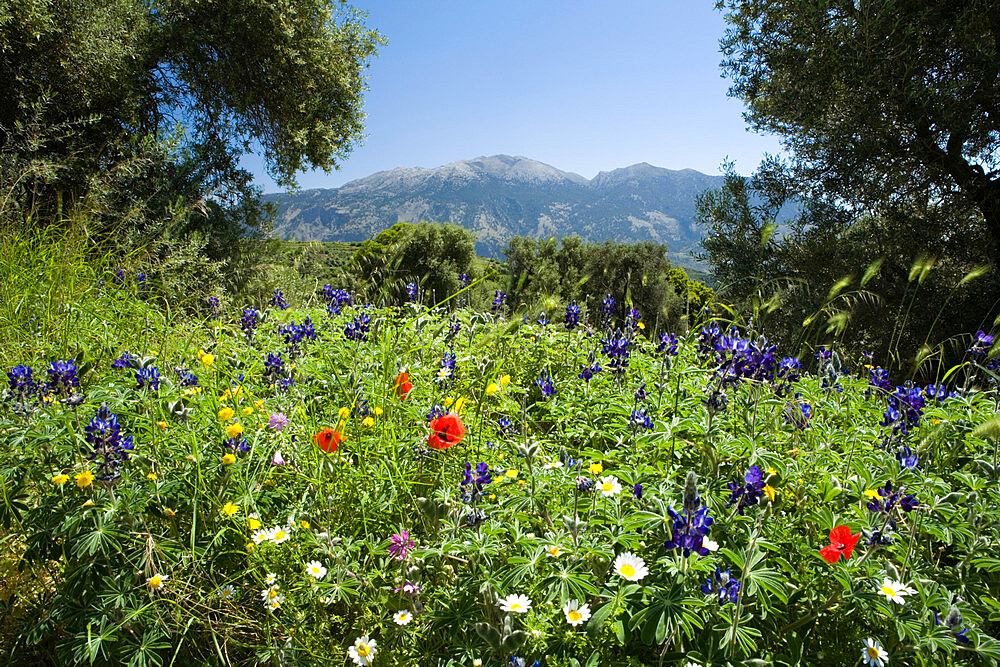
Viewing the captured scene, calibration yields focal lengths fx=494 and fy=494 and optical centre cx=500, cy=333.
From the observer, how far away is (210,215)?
29.2ft

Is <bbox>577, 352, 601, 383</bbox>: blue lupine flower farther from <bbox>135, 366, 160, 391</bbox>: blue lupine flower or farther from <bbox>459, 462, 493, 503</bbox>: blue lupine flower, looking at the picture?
<bbox>135, 366, 160, 391</bbox>: blue lupine flower

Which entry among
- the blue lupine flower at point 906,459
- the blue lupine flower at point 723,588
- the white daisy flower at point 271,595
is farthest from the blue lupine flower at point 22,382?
the blue lupine flower at point 906,459

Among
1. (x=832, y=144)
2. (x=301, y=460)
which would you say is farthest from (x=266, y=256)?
(x=832, y=144)

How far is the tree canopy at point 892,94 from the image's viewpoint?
21.7 ft

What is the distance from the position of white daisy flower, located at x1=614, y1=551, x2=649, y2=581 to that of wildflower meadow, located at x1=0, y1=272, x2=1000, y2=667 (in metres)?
0.01

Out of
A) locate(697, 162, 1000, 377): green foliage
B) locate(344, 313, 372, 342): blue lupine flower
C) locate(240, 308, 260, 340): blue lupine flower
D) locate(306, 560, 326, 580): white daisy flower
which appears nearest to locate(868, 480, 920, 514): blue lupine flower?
locate(306, 560, 326, 580): white daisy flower

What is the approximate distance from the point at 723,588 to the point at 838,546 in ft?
1.10

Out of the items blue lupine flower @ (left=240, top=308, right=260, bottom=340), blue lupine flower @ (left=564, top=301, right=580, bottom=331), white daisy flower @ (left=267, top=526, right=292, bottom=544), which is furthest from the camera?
blue lupine flower @ (left=564, top=301, right=580, bottom=331)

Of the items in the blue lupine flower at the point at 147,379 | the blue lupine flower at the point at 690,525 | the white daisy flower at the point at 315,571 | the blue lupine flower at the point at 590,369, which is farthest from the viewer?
the blue lupine flower at the point at 590,369

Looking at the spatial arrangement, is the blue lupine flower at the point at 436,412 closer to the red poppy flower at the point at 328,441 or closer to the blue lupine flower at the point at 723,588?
the red poppy flower at the point at 328,441

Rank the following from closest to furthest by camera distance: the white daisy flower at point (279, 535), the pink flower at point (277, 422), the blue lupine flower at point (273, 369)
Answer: the white daisy flower at point (279, 535) < the pink flower at point (277, 422) < the blue lupine flower at point (273, 369)

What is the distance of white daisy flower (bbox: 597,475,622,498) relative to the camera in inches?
65.3

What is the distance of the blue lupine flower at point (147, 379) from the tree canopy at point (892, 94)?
28.7 ft

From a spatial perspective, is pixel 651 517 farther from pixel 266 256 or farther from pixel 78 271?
pixel 266 256
